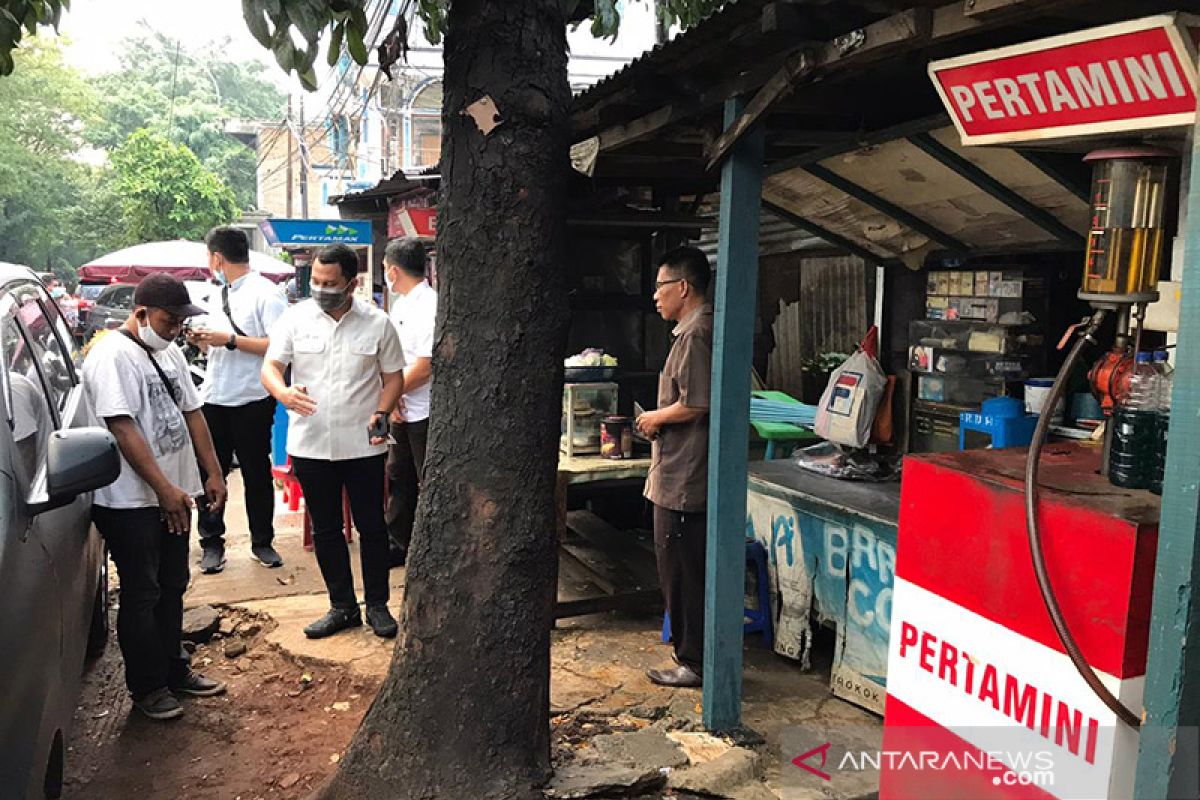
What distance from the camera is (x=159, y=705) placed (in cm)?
393

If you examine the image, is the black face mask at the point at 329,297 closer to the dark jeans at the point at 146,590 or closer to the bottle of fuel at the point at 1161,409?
the dark jeans at the point at 146,590

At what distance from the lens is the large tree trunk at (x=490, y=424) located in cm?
283

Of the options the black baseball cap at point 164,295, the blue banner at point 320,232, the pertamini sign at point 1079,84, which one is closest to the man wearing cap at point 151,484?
the black baseball cap at point 164,295

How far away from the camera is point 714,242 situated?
29.2 feet

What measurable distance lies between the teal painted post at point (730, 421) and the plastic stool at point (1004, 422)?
1.75m

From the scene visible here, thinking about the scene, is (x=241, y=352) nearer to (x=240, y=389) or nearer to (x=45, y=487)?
(x=240, y=389)

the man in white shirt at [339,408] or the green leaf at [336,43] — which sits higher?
the green leaf at [336,43]

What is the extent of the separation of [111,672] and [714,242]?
638cm

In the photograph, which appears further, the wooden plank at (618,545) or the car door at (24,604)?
the wooden plank at (618,545)

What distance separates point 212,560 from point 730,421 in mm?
3857

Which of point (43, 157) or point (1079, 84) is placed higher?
point (43, 157)

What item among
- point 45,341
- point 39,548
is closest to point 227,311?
point 45,341

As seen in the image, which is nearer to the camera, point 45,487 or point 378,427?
point 45,487

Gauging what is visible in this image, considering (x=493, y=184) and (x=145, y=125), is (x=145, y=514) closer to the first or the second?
(x=493, y=184)
